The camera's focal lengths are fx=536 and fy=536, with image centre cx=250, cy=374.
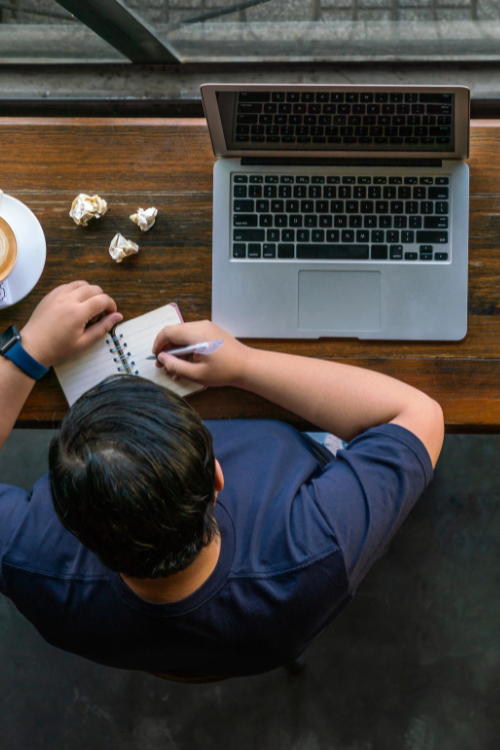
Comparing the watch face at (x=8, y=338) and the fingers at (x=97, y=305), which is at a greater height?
the fingers at (x=97, y=305)

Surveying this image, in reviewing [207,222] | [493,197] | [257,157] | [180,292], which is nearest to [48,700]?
[180,292]

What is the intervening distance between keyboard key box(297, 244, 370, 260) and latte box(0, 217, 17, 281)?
0.50 m

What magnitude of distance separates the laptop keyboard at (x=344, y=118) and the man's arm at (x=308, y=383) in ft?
1.16

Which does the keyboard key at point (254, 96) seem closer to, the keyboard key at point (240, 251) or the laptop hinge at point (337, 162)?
the laptop hinge at point (337, 162)

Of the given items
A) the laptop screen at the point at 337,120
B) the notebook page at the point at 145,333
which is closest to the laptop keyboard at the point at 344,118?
the laptop screen at the point at 337,120

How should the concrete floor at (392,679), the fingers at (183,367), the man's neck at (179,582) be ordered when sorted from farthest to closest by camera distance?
the concrete floor at (392,679)
the fingers at (183,367)
the man's neck at (179,582)

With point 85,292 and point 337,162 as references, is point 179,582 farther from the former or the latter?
point 337,162

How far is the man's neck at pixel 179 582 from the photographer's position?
716mm

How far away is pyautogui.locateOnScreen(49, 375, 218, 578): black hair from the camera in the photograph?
0.58 meters

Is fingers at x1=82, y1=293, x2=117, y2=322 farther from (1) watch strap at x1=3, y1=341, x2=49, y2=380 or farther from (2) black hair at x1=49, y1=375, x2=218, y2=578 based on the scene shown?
(2) black hair at x1=49, y1=375, x2=218, y2=578

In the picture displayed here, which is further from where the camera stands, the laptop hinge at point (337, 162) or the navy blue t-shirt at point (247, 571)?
the laptop hinge at point (337, 162)

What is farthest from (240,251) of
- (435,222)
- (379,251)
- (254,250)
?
(435,222)

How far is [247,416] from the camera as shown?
99 cm

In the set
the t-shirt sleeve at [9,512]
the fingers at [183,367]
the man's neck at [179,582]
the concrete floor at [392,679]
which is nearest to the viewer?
the man's neck at [179,582]
